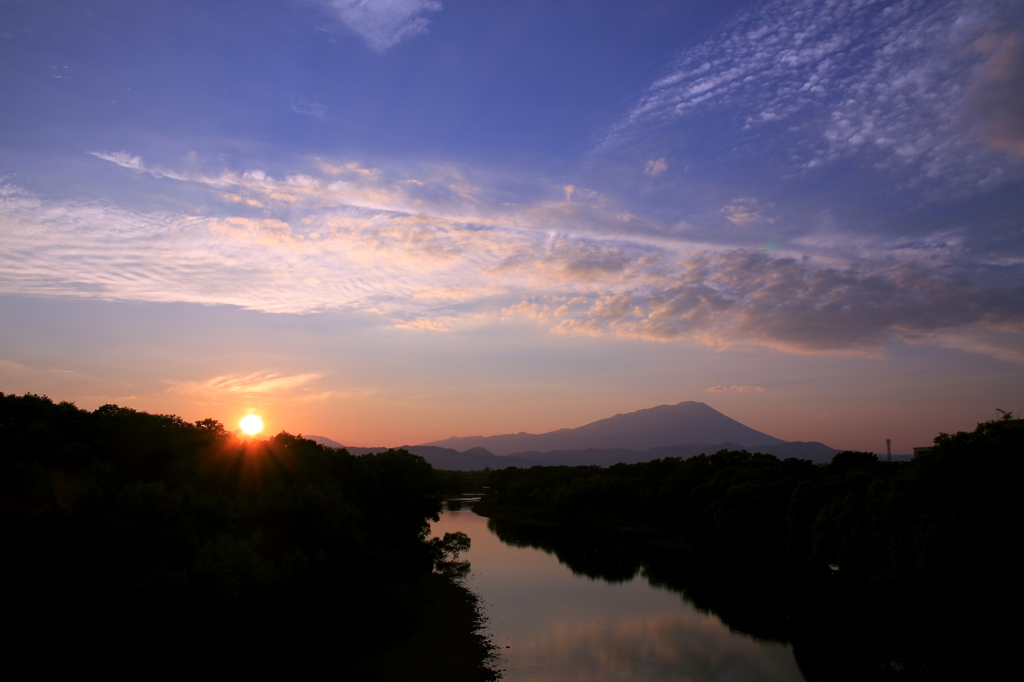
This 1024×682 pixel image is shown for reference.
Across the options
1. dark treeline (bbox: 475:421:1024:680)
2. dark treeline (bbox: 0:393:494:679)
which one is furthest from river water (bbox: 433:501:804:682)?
dark treeline (bbox: 0:393:494:679)

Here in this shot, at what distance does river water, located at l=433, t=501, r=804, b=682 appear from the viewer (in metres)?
24.9

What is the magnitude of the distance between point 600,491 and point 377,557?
53728mm

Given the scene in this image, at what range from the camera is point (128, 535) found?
53.5 ft

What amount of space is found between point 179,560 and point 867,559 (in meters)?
32.1

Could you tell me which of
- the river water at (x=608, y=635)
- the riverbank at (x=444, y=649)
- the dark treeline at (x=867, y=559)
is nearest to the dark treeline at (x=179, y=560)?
the riverbank at (x=444, y=649)

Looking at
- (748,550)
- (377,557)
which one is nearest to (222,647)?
(377,557)

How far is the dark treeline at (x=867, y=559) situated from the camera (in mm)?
25328

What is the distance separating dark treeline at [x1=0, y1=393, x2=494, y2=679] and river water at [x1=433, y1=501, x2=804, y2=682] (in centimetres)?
261

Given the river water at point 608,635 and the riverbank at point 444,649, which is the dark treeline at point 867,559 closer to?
the river water at point 608,635

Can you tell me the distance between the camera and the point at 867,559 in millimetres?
31125

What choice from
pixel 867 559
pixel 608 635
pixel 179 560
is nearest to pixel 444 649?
pixel 608 635

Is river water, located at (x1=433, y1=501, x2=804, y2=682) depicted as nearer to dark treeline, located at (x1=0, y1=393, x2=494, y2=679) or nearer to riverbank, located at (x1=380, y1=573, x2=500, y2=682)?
riverbank, located at (x1=380, y1=573, x2=500, y2=682)

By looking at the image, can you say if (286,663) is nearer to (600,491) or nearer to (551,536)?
(551,536)

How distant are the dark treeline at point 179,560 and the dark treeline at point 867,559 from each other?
1833 centimetres
